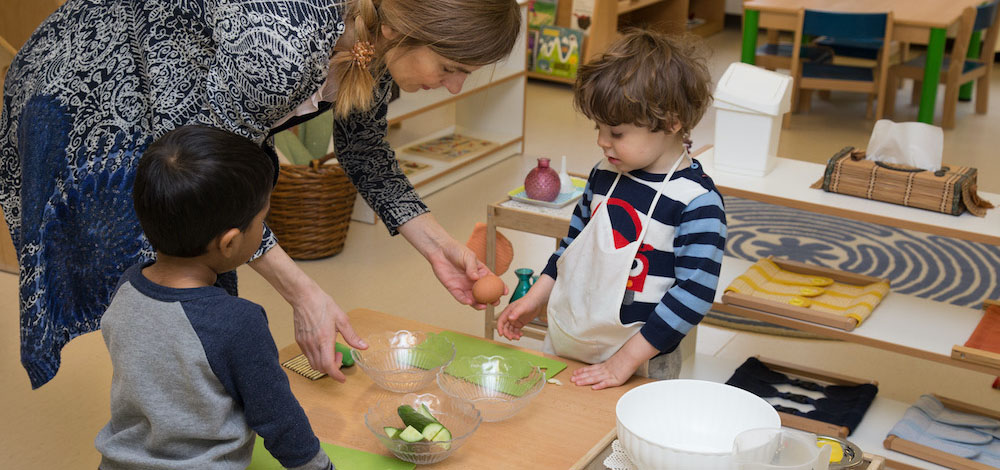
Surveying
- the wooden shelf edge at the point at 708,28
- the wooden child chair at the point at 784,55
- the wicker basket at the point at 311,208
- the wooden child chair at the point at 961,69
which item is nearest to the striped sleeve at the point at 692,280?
the wicker basket at the point at 311,208

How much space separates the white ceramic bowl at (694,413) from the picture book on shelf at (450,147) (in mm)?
3472

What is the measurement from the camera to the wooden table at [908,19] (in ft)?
17.3

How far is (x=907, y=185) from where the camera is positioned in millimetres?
2369

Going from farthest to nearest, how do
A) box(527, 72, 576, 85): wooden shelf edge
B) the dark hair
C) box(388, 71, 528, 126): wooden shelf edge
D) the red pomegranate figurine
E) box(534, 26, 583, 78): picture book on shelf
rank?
box(527, 72, 576, 85): wooden shelf edge < box(534, 26, 583, 78): picture book on shelf < box(388, 71, 528, 126): wooden shelf edge < the red pomegranate figurine < the dark hair

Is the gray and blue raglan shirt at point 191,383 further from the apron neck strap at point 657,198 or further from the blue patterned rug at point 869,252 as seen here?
the blue patterned rug at point 869,252

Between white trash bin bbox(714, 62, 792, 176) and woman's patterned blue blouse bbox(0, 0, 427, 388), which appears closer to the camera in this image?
woman's patterned blue blouse bbox(0, 0, 427, 388)

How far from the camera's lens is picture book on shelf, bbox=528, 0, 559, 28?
254 inches

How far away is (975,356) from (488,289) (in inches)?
45.0

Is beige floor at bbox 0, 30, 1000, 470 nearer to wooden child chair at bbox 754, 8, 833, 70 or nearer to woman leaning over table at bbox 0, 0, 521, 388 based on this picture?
wooden child chair at bbox 754, 8, 833, 70

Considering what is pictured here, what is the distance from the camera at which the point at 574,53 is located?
6.29 meters

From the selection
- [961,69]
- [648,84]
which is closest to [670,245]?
[648,84]

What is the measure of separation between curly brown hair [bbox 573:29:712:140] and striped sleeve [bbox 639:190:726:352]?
175 millimetres

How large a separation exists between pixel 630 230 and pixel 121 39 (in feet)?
3.00

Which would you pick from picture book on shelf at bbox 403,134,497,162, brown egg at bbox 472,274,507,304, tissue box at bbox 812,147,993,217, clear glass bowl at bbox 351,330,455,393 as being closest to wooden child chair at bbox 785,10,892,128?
picture book on shelf at bbox 403,134,497,162
